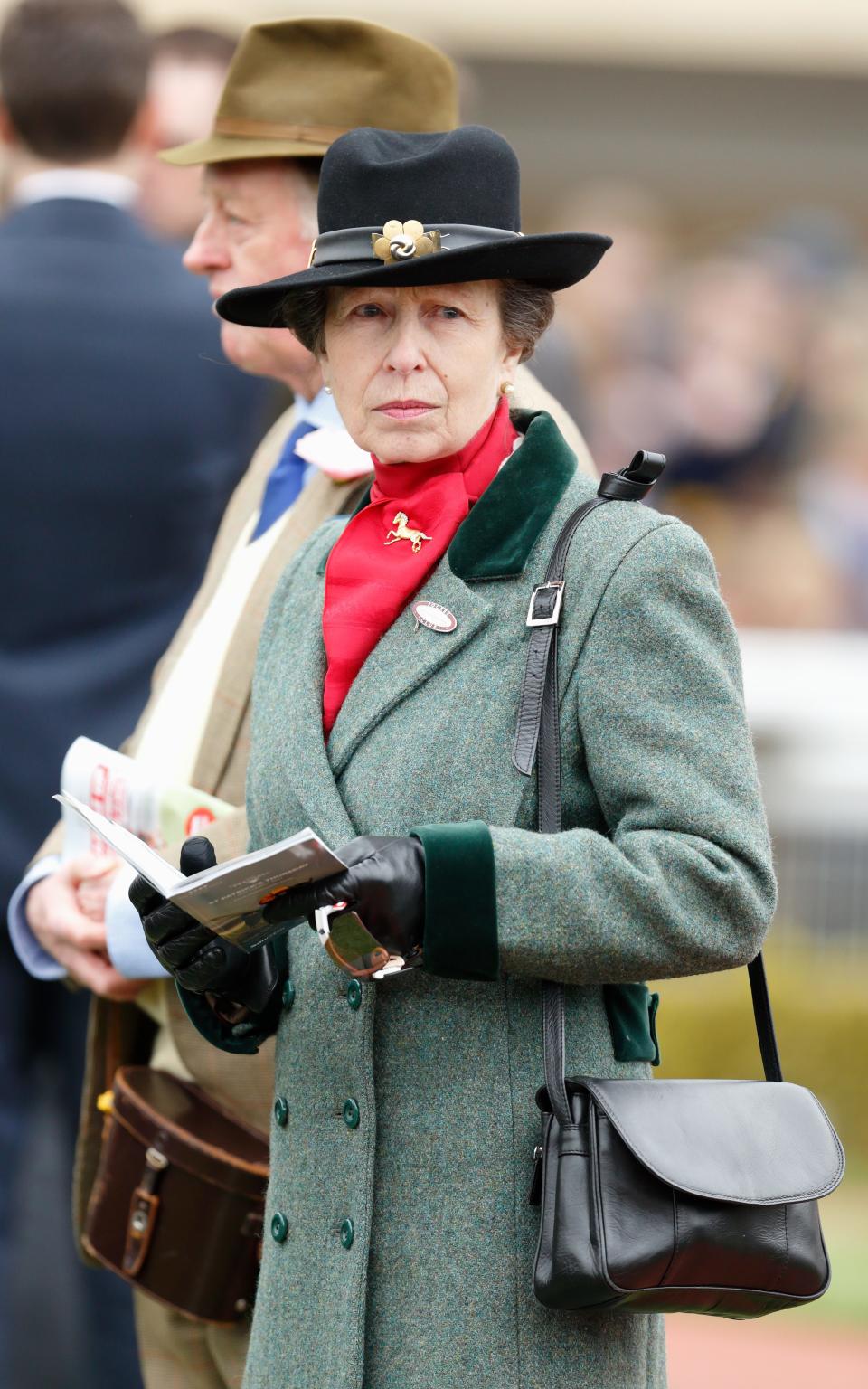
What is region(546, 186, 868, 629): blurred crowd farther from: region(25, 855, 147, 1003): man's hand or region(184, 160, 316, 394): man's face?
region(25, 855, 147, 1003): man's hand

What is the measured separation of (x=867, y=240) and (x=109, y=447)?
13651mm

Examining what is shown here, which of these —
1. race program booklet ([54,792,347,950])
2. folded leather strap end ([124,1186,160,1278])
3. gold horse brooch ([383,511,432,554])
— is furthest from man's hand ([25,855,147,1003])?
gold horse brooch ([383,511,432,554])

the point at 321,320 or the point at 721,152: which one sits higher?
the point at 721,152

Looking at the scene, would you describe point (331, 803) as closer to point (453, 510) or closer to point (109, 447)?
point (453, 510)

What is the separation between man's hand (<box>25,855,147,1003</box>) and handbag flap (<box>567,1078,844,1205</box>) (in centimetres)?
123

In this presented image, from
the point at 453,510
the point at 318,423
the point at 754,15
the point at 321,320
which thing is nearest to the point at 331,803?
the point at 453,510

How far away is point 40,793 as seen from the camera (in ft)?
13.4

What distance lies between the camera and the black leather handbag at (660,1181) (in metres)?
2.29

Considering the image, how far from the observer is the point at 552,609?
96.8 inches

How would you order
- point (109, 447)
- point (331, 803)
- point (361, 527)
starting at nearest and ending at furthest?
point (331, 803)
point (361, 527)
point (109, 447)

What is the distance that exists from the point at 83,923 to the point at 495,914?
1.30m

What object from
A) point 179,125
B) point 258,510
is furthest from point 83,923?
point 179,125

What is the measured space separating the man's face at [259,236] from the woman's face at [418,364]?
2.60 ft

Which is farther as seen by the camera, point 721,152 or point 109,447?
point 721,152
